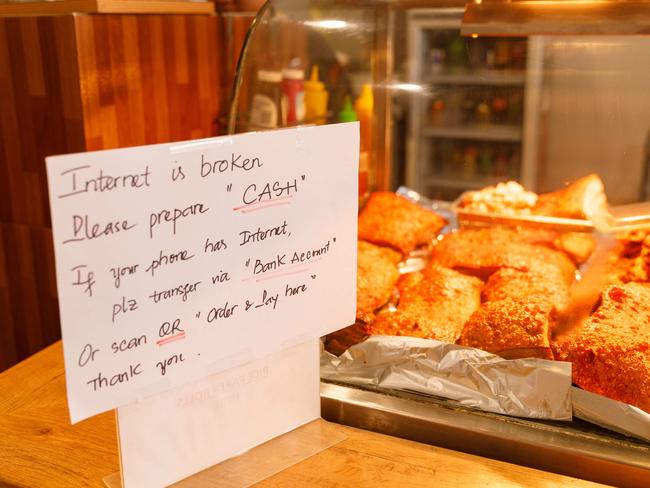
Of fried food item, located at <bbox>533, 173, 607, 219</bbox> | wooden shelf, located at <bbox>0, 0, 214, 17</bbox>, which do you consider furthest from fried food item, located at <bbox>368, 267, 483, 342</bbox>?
wooden shelf, located at <bbox>0, 0, 214, 17</bbox>

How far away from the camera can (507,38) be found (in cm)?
157

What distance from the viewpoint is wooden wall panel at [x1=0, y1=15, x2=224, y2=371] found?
5.12 ft

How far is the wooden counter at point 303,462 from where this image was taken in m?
0.96

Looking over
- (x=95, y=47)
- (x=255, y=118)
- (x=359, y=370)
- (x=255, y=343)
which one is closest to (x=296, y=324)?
(x=255, y=343)

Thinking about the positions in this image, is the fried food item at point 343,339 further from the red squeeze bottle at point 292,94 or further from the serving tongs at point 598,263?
the red squeeze bottle at point 292,94

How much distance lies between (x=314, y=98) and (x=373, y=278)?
2.53 feet

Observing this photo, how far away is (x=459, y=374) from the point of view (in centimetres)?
109

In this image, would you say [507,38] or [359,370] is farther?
[507,38]

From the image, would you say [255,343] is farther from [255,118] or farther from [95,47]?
[255,118]

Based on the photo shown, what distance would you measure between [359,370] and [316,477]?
0.23 m

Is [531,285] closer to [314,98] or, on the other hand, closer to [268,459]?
[268,459]

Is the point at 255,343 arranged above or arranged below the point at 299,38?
below

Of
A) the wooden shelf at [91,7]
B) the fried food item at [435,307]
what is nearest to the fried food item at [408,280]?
the fried food item at [435,307]

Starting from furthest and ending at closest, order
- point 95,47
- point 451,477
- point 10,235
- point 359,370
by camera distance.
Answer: point 10,235, point 95,47, point 359,370, point 451,477
